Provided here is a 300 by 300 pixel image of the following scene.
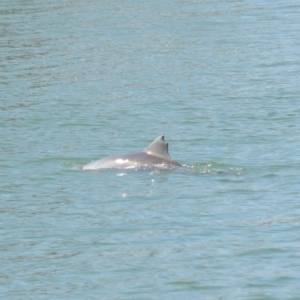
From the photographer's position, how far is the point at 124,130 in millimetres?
24562

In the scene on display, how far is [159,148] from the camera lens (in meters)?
Result: 19.7

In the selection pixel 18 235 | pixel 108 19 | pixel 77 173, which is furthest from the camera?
pixel 108 19

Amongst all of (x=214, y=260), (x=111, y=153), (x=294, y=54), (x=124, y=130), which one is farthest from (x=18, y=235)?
(x=294, y=54)

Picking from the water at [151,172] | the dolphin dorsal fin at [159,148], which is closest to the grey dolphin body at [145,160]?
the dolphin dorsal fin at [159,148]

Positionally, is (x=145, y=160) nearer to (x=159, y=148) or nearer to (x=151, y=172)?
(x=151, y=172)

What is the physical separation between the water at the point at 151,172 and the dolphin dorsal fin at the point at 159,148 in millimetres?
358

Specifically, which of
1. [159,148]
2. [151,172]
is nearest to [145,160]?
[151,172]

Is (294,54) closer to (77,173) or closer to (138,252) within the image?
(77,173)

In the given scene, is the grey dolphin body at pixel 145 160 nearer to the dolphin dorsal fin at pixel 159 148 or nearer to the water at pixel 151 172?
the dolphin dorsal fin at pixel 159 148

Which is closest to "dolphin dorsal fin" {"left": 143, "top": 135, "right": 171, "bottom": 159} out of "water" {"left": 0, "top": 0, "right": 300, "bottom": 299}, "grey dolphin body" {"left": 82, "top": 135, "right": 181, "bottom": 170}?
"grey dolphin body" {"left": 82, "top": 135, "right": 181, "bottom": 170}

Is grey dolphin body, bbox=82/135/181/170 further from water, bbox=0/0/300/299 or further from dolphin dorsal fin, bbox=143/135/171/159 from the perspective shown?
water, bbox=0/0/300/299

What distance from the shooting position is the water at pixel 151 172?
1483 cm

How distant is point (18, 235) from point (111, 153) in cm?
570

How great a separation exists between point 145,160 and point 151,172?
0.95ft
